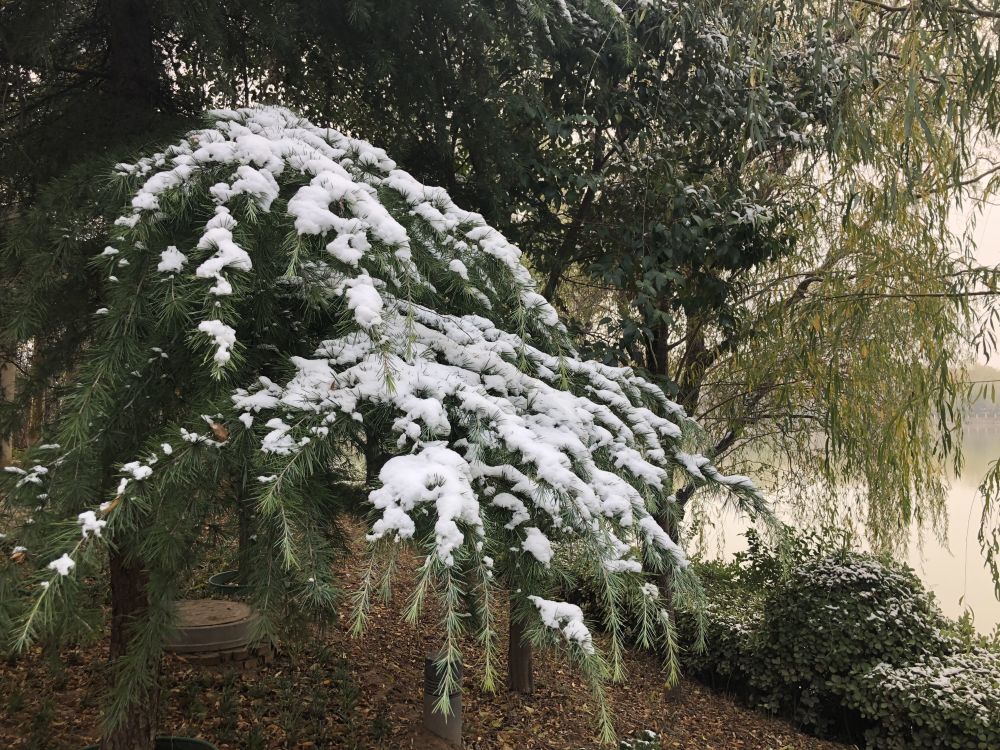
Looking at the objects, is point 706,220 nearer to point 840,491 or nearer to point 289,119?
point 289,119

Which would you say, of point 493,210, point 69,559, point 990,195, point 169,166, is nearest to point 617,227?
point 493,210

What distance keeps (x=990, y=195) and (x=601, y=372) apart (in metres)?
2.71

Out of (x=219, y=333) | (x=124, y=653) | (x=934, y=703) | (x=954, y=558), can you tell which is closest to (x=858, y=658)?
(x=934, y=703)

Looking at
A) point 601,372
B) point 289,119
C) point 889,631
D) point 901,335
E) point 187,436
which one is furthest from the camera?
point 889,631

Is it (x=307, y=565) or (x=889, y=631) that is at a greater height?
(x=307, y=565)

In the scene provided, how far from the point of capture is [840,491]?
586cm

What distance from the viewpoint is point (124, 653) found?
8.17ft

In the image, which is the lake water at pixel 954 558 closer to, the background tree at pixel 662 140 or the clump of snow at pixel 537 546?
the background tree at pixel 662 140

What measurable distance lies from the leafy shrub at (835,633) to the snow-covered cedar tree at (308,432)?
3671 millimetres

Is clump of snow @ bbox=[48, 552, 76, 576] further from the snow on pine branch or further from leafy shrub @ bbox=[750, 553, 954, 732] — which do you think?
leafy shrub @ bbox=[750, 553, 954, 732]

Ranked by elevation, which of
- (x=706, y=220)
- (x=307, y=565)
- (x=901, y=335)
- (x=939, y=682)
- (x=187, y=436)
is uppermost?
(x=706, y=220)

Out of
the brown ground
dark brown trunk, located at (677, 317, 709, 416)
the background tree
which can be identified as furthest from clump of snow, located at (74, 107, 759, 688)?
dark brown trunk, located at (677, 317, 709, 416)

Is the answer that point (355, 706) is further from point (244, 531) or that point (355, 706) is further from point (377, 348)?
point (377, 348)

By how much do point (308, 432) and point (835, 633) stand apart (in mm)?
4615
